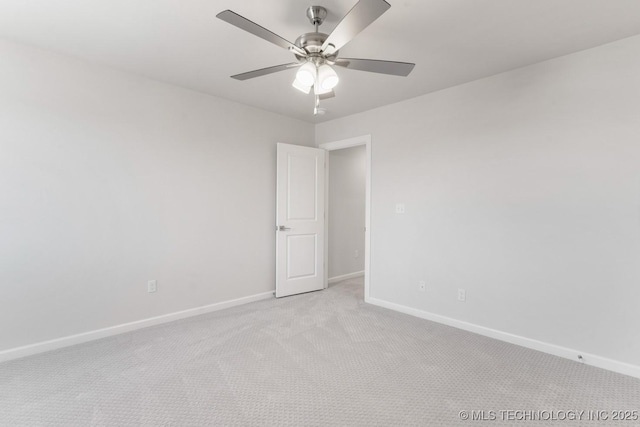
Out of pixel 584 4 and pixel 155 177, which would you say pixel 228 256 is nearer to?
pixel 155 177

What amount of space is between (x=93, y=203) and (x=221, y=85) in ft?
5.39

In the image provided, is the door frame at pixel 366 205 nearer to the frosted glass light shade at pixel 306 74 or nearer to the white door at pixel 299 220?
the white door at pixel 299 220

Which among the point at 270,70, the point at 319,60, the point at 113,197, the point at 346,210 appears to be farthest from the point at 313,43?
the point at 346,210

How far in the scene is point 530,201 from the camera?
266cm

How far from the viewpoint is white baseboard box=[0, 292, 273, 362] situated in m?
2.41

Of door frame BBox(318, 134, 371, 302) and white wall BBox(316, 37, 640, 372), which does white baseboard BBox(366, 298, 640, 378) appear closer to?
white wall BBox(316, 37, 640, 372)

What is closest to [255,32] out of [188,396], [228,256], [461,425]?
[188,396]

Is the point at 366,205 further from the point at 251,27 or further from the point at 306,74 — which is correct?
the point at 251,27

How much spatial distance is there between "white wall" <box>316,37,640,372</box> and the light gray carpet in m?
0.38

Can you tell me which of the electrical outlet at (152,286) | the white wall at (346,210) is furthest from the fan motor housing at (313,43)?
the white wall at (346,210)

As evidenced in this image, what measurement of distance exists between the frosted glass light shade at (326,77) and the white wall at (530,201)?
181 centimetres

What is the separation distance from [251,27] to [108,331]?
9.39ft

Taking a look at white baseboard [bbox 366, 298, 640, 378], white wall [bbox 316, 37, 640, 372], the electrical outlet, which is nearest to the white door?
white wall [bbox 316, 37, 640, 372]

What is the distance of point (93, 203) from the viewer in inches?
107
